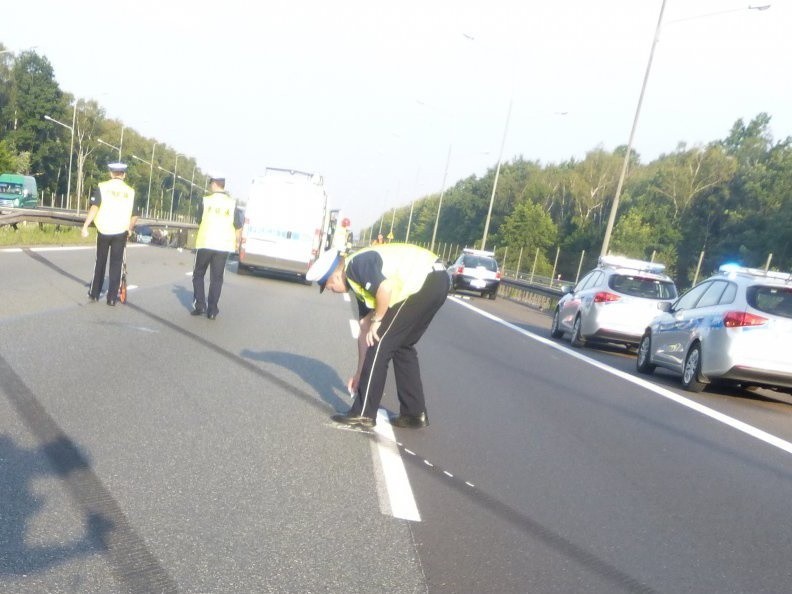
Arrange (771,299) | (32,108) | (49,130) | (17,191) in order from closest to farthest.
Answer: (771,299) < (17,191) < (32,108) < (49,130)

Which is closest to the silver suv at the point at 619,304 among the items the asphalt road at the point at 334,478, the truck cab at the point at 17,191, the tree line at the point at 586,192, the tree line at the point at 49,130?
the asphalt road at the point at 334,478

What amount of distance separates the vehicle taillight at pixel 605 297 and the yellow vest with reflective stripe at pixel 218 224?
21.6ft

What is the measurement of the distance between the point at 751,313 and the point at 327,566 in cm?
883

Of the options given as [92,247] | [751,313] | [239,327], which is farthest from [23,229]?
[751,313]

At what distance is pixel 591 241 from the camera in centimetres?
8962

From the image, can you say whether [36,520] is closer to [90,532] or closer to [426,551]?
[90,532]

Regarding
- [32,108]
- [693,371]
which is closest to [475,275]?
[693,371]

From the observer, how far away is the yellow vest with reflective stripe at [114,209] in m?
13.7

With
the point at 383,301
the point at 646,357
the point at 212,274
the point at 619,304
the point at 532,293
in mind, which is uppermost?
the point at 383,301

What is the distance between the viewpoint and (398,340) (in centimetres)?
740

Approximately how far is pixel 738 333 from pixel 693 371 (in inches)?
43.8

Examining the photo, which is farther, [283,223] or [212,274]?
[283,223]

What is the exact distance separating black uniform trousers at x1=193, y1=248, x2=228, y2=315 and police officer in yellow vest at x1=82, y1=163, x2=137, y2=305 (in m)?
1.04

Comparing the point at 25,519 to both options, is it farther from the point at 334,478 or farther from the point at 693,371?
the point at 693,371
